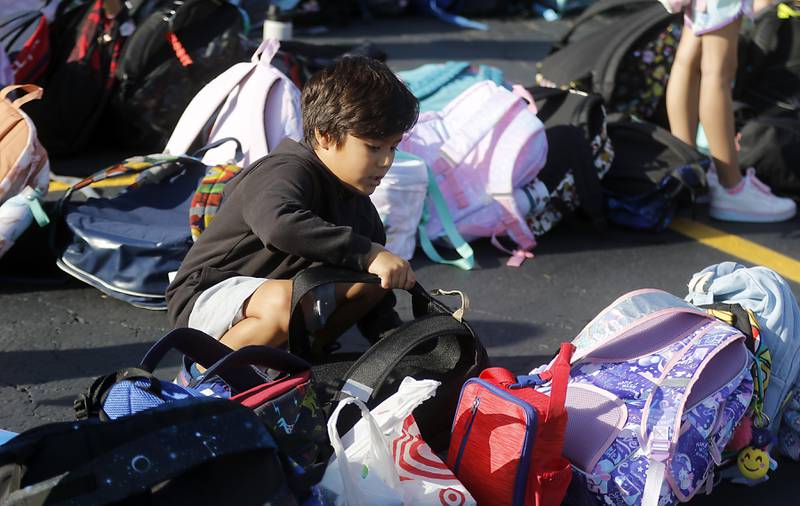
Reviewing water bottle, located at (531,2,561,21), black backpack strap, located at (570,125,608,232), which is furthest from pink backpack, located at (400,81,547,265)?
water bottle, located at (531,2,561,21)

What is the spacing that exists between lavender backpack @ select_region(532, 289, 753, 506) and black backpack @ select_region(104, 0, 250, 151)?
2553 millimetres

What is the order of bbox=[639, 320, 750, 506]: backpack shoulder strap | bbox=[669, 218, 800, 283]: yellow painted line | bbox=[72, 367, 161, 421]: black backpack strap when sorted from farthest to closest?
bbox=[669, 218, 800, 283]: yellow painted line → bbox=[639, 320, 750, 506]: backpack shoulder strap → bbox=[72, 367, 161, 421]: black backpack strap

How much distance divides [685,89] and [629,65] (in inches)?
17.7

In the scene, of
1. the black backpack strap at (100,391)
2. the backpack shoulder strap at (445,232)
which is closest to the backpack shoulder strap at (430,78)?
the backpack shoulder strap at (445,232)

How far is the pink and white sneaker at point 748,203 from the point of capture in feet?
14.5

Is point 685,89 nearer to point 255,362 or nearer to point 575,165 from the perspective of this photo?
point 575,165

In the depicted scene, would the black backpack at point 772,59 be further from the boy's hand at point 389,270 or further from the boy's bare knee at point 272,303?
the boy's bare knee at point 272,303

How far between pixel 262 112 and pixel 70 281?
0.92m

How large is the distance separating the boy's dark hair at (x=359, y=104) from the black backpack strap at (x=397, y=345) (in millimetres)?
547

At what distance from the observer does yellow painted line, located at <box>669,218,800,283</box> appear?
4004 mm

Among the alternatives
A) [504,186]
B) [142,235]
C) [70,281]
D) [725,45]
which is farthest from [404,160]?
[725,45]

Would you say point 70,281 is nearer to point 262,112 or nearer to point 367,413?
point 262,112

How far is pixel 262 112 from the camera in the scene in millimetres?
3664

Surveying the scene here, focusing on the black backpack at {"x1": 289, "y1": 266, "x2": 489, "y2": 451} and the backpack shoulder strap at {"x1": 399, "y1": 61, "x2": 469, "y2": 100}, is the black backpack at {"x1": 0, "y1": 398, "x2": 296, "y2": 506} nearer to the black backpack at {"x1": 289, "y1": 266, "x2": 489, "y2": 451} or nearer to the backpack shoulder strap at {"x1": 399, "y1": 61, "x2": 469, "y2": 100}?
the black backpack at {"x1": 289, "y1": 266, "x2": 489, "y2": 451}
